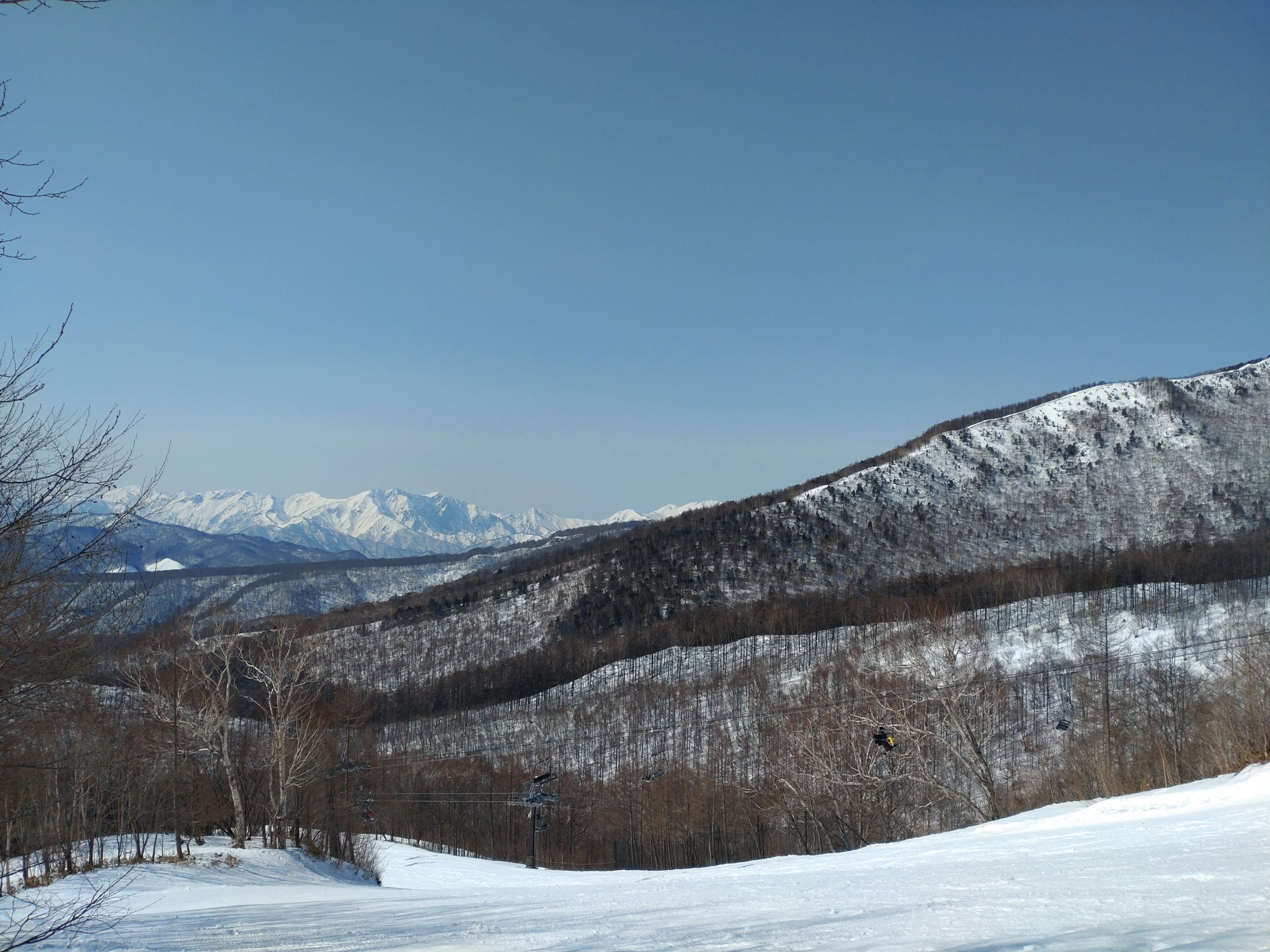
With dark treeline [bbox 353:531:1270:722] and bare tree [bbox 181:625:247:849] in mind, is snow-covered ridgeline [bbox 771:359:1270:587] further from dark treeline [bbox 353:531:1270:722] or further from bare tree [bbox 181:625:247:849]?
bare tree [bbox 181:625:247:849]

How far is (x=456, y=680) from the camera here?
12294cm

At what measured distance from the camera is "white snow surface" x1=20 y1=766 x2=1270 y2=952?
6348 millimetres

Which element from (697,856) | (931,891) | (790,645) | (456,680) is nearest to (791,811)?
(697,856)

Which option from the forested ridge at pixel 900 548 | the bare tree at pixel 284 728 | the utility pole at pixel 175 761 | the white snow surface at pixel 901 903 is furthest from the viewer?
the forested ridge at pixel 900 548

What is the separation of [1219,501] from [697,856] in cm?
11324

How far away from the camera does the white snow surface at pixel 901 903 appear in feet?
20.8

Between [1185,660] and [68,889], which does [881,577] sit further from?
[68,889]

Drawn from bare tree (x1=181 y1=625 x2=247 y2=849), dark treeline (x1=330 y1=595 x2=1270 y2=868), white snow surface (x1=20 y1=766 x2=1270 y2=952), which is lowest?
dark treeline (x1=330 y1=595 x2=1270 y2=868)

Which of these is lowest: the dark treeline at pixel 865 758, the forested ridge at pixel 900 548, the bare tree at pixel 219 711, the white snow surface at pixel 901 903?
the dark treeline at pixel 865 758

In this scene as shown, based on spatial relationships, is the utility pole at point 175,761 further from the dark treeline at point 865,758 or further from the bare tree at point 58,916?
the dark treeline at point 865,758

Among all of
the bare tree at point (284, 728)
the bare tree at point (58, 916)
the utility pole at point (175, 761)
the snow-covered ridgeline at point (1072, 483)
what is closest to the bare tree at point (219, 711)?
the utility pole at point (175, 761)

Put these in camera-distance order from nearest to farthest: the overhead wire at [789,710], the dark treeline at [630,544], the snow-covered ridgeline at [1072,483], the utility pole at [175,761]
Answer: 1. the utility pole at [175,761]
2. the overhead wire at [789,710]
3. the snow-covered ridgeline at [1072,483]
4. the dark treeline at [630,544]

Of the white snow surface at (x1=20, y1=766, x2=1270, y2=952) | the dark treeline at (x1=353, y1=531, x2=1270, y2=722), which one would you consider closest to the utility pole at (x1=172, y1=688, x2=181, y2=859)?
the white snow surface at (x1=20, y1=766, x2=1270, y2=952)

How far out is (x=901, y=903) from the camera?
8.37 meters
